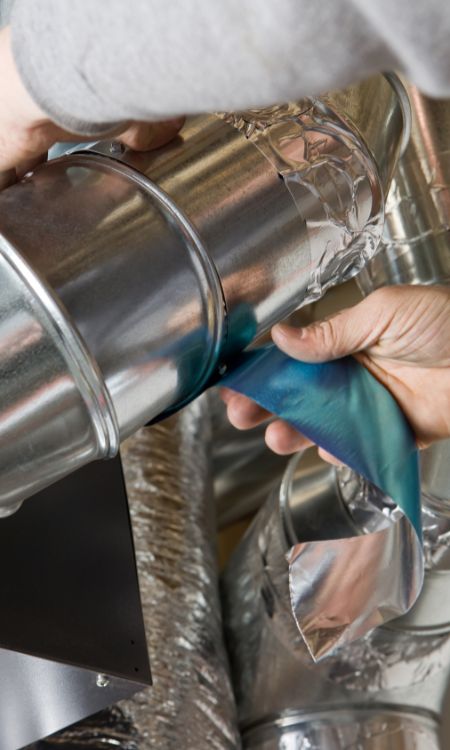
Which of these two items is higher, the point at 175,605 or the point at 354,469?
the point at 354,469

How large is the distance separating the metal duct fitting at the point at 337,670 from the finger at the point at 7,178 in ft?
1.73

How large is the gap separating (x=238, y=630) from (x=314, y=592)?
370 mm

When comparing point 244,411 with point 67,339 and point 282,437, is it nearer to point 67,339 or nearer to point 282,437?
point 282,437

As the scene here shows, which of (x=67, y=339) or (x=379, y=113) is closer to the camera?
(x=67, y=339)

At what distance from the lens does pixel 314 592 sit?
0.80 m

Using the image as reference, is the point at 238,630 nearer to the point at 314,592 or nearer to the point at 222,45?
the point at 314,592

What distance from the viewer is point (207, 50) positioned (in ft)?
1.30

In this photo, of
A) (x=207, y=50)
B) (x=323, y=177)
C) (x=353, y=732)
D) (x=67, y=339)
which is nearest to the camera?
(x=207, y=50)

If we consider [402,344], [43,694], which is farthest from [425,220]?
[43,694]

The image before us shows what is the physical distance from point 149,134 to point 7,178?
9 cm

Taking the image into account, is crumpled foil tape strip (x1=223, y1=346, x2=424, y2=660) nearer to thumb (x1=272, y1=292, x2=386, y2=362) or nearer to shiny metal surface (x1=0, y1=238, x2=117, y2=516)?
thumb (x1=272, y1=292, x2=386, y2=362)

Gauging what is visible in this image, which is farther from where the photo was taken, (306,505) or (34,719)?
(306,505)

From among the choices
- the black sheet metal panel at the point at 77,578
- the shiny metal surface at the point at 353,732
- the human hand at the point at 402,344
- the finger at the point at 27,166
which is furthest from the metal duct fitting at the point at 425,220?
the finger at the point at 27,166

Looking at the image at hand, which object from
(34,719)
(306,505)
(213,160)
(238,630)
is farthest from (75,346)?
(238,630)
